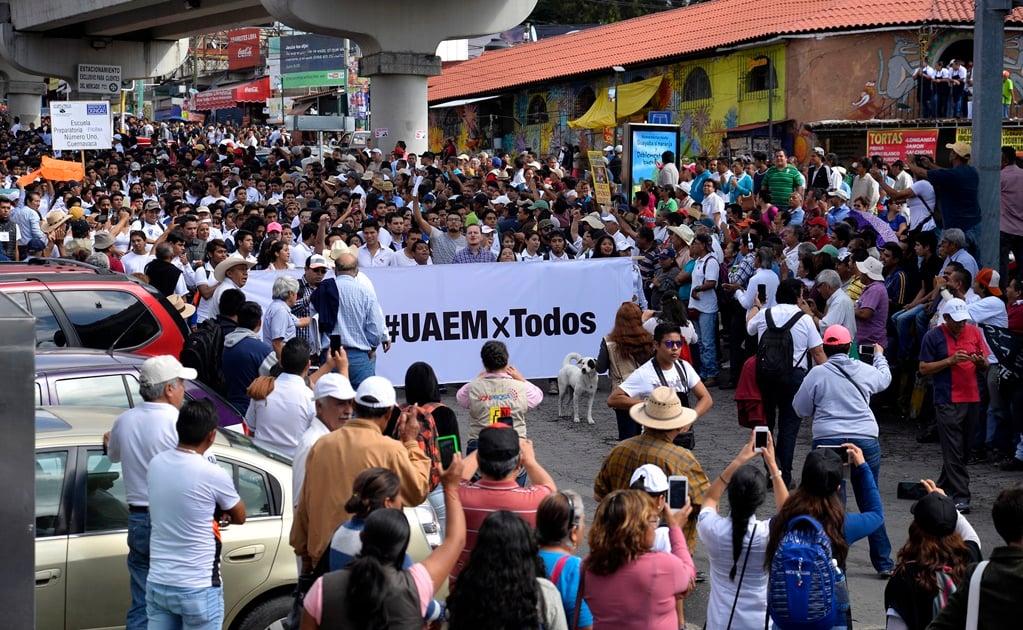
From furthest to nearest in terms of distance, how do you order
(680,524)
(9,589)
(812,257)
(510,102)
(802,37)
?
(510,102) < (802,37) < (812,257) < (680,524) < (9,589)

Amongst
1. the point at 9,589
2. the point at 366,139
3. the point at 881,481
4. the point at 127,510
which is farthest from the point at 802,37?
the point at 9,589

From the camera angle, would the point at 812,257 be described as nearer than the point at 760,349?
No

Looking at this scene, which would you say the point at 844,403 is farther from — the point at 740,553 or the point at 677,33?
the point at 677,33

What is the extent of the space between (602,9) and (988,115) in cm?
6031

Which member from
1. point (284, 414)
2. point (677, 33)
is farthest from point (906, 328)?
point (677, 33)

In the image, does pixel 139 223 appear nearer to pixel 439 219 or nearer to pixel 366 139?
pixel 439 219

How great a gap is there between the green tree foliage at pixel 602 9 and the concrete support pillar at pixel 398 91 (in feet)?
133

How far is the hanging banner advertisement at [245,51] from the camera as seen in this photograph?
95.3 metres

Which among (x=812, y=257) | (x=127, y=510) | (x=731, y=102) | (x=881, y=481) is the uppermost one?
(x=731, y=102)

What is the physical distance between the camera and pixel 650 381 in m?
8.77

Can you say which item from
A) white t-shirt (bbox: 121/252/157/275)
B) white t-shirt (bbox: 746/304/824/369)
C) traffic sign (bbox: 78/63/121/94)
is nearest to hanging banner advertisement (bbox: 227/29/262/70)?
traffic sign (bbox: 78/63/121/94)

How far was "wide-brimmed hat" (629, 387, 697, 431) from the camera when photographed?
270 inches

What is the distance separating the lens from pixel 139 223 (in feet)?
58.9

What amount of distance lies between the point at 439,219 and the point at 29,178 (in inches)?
361
